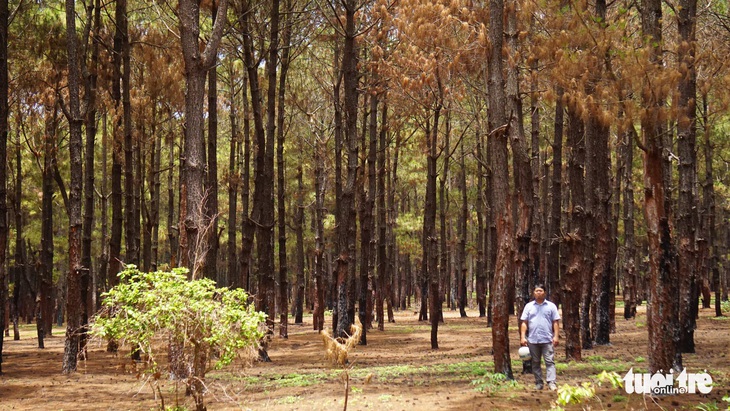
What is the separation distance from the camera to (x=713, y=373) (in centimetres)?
1155

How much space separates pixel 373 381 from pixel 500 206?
13.2 feet

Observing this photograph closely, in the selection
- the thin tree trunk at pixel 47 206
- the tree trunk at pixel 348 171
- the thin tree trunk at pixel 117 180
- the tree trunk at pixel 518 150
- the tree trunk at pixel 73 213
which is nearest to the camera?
the tree trunk at pixel 518 150

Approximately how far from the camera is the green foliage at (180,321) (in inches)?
321

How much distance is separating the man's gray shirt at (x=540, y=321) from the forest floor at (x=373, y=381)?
2.74 ft

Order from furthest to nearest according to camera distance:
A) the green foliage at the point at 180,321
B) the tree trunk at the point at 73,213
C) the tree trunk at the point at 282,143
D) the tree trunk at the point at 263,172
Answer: the tree trunk at the point at 282,143 < the tree trunk at the point at 263,172 < the tree trunk at the point at 73,213 < the green foliage at the point at 180,321

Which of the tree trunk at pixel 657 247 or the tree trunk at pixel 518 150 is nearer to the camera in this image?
the tree trunk at pixel 657 247

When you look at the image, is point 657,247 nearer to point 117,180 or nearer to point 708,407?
point 708,407

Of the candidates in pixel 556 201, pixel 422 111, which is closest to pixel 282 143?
pixel 422 111

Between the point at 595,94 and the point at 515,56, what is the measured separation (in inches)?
156

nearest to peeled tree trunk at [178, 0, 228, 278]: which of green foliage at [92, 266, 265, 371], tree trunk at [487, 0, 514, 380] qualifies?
green foliage at [92, 266, 265, 371]

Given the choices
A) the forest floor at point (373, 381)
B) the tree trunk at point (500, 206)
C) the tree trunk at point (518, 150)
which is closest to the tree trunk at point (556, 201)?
the tree trunk at point (518, 150)

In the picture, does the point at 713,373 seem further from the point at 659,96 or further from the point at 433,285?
the point at 433,285

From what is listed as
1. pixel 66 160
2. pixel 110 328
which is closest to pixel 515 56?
pixel 110 328

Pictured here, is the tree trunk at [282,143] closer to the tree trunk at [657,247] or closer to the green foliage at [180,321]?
the tree trunk at [657,247]
